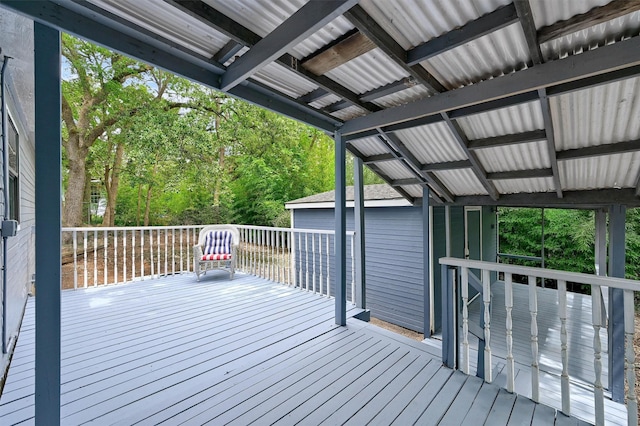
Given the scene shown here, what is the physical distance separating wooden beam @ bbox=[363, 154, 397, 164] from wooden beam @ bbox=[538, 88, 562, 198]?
6.26 feet

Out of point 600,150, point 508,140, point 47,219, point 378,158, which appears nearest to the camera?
point 47,219

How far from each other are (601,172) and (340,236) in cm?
350

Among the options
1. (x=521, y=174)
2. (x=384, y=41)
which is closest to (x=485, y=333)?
(x=384, y=41)

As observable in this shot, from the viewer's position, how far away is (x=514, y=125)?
321cm

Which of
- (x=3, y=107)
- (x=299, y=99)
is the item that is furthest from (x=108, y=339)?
(x=299, y=99)

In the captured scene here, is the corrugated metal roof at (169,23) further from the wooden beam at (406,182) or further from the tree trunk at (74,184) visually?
the tree trunk at (74,184)

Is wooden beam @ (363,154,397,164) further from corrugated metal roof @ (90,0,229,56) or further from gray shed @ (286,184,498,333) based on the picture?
corrugated metal roof @ (90,0,229,56)

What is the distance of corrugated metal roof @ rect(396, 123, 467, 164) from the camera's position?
3.68 metres

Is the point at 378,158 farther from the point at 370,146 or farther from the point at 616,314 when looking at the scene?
the point at 616,314

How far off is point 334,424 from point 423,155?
368 centimetres

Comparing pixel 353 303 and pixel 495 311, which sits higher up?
pixel 353 303

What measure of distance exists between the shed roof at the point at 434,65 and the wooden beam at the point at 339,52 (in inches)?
0.4

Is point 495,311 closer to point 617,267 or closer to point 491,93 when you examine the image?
point 617,267

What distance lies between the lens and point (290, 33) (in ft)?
6.19
